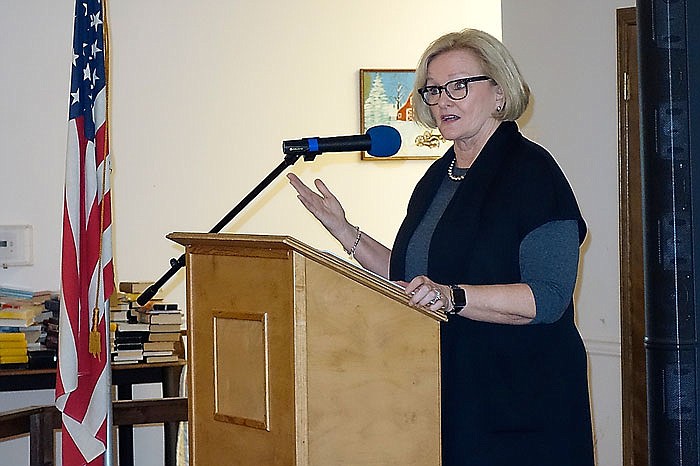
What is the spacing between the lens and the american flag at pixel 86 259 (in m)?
3.38

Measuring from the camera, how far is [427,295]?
1.86m

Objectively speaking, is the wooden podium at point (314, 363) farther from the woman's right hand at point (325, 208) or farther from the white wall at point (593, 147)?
the white wall at point (593, 147)

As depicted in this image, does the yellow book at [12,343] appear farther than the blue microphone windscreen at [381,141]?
Yes

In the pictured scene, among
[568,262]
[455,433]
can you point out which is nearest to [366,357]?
[455,433]

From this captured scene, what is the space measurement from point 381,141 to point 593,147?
7.67ft

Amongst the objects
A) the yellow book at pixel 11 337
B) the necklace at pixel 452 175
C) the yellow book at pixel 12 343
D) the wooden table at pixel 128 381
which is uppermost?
the necklace at pixel 452 175

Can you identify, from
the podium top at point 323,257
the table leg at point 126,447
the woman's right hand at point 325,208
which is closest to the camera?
the podium top at point 323,257

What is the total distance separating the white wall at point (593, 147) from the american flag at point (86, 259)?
77.2 inches

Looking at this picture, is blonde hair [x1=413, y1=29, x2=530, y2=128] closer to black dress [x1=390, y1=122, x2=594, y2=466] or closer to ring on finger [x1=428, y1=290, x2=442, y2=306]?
black dress [x1=390, y1=122, x2=594, y2=466]

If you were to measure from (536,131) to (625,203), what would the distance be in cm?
55

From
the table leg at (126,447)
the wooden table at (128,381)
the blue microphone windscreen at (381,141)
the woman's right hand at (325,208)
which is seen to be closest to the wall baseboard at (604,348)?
the wooden table at (128,381)

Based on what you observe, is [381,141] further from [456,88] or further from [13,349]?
[13,349]

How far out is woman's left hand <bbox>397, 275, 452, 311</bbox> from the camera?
1852mm

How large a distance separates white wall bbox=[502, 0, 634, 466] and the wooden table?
1.79m
